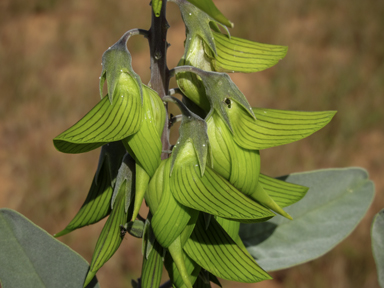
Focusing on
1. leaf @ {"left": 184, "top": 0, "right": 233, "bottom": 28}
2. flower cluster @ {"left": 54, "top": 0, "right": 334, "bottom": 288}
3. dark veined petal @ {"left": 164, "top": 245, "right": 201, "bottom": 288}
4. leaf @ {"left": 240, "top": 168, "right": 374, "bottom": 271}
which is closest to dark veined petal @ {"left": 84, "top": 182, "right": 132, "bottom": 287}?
flower cluster @ {"left": 54, "top": 0, "right": 334, "bottom": 288}

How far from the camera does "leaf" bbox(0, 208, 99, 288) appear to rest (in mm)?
1064

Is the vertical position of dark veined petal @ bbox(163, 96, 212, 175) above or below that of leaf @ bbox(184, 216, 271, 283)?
above

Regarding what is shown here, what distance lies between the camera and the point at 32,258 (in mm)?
1084

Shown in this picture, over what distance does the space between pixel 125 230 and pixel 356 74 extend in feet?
19.1

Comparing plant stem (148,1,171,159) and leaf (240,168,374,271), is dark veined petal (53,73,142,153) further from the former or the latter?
leaf (240,168,374,271)

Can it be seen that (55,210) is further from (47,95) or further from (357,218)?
(357,218)

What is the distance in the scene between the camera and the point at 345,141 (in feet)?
16.9

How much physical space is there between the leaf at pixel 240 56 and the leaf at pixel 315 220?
2.11 feet

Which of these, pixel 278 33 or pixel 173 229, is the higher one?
pixel 278 33

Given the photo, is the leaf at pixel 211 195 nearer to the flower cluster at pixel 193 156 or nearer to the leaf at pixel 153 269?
the flower cluster at pixel 193 156

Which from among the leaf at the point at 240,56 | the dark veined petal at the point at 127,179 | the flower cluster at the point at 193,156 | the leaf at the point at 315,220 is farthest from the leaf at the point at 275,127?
the leaf at the point at 315,220

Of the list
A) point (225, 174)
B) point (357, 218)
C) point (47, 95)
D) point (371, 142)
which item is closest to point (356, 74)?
point (371, 142)

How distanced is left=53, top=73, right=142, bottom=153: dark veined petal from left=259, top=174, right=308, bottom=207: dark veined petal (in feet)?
1.09

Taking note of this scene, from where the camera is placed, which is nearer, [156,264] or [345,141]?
[156,264]
